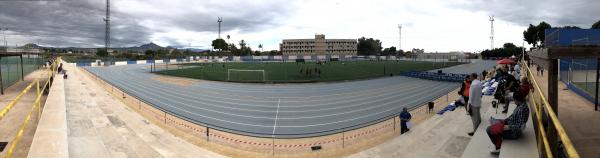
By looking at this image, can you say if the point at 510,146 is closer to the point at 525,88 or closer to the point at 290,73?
the point at 525,88

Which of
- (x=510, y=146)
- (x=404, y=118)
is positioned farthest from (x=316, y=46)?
(x=510, y=146)

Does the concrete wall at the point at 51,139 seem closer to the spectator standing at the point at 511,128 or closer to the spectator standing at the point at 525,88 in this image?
the spectator standing at the point at 511,128

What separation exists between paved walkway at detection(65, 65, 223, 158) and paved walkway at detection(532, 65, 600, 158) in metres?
10.4

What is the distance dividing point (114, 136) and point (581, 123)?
48.4 ft

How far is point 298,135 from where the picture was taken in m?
15.9

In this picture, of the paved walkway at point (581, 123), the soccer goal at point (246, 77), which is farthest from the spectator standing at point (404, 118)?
the soccer goal at point (246, 77)

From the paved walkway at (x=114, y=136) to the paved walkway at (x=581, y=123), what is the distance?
1035 cm

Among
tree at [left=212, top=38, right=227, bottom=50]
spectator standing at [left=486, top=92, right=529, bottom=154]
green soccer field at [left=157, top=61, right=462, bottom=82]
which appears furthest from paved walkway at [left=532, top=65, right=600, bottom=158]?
tree at [left=212, top=38, right=227, bottom=50]

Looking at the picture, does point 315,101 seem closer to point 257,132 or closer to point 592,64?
point 257,132

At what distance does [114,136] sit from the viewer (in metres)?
9.37

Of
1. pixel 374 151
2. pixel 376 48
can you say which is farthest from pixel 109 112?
pixel 376 48

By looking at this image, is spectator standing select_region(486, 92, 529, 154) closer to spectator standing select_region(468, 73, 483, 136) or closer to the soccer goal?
spectator standing select_region(468, 73, 483, 136)

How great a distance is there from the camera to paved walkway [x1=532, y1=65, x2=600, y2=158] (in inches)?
354

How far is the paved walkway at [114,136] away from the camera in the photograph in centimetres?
815
